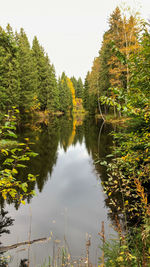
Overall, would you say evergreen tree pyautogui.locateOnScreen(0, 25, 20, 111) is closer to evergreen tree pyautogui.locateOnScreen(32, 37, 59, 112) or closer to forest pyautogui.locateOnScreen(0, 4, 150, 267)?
forest pyautogui.locateOnScreen(0, 4, 150, 267)

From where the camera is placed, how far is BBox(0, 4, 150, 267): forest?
2.85m

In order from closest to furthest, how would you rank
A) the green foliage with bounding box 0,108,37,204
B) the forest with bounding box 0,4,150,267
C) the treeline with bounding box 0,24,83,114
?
the green foliage with bounding box 0,108,37,204, the forest with bounding box 0,4,150,267, the treeline with bounding box 0,24,83,114

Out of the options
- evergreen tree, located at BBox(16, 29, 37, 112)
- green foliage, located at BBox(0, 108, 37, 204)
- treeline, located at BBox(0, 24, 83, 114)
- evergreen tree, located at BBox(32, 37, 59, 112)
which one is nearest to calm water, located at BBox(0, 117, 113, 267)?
green foliage, located at BBox(0, 108, 37, 204)

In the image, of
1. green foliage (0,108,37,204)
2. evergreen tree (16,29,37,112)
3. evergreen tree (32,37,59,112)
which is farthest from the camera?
evergreen tree (32,37,59,112)

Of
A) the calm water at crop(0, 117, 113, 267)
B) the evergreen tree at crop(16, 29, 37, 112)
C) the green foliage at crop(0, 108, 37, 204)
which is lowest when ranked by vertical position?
the calm water at crop(0, 117, 113, 267)

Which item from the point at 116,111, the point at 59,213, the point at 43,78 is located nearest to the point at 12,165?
the point at 59,213

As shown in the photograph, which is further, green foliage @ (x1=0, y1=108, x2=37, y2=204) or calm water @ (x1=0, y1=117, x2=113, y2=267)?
calm water @ (x1=0, y1=117, x2=113, y2=267)

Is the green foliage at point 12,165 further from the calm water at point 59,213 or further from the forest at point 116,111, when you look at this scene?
the calm water at point 59,213

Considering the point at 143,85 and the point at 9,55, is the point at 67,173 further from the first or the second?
the point at 9,55

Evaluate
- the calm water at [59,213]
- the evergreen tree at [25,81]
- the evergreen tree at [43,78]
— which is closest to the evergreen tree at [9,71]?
the evergreen tree at [25,81]

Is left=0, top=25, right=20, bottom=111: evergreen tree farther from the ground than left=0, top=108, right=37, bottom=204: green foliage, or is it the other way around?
left=0, top=25, right=20, bottom=111: evergreen tree

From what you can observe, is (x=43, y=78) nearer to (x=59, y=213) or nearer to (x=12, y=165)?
(x=59, y=213)

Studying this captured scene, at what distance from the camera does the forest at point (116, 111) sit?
285 cm

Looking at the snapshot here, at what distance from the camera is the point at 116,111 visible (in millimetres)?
32281
